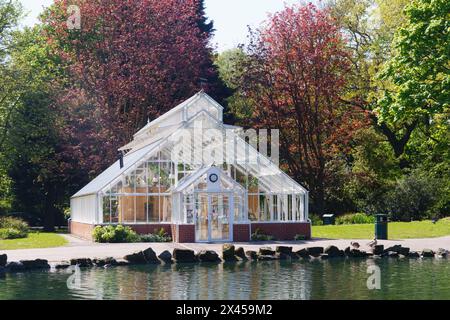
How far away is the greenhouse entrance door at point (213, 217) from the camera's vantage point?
118 feet

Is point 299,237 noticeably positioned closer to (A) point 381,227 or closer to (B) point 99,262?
(A) point 381,227

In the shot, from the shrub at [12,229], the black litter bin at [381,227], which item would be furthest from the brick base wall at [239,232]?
the shrub at [12,229]

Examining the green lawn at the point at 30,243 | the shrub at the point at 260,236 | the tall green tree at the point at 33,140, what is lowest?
the green lawn at the point at 30,243

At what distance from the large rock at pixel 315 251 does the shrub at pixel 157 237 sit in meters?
8.47

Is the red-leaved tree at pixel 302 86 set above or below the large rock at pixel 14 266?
above

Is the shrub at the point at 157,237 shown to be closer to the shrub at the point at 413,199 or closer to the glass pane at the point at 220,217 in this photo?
the glass pane at the point at 220,217

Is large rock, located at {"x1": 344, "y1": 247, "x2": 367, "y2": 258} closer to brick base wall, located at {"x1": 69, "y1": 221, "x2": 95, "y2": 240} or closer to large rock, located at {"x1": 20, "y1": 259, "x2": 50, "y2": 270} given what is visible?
large rock, located at {"x1": 20, "y1": 259, "x2": 50, "y2": 270}

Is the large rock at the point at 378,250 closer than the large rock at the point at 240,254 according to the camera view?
No

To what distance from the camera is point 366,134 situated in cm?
5388

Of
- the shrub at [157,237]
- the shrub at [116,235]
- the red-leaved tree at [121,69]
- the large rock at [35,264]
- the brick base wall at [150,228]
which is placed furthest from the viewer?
the red-leaved tree at [121,69]

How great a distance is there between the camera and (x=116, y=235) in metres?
35.4

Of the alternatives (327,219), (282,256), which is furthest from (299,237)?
(327,219)

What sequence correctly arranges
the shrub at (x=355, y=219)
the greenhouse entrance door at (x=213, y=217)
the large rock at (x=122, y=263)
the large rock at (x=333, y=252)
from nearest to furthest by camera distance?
the large rock at (x=122, y=263) → the large rock at (x=333, y=252) → the greenhouse entrance door at (x=213, y=217) → the shrub at (x=355, y=219)

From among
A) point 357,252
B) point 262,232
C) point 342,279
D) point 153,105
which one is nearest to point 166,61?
point 153,105
